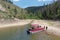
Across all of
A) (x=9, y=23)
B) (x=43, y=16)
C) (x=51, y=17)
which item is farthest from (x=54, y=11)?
(x=9, y=23)

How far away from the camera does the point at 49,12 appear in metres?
168

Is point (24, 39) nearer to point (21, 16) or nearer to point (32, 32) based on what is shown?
point (32, 32)

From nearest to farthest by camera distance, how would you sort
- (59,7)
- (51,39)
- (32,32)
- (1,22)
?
1. (51,39)
2. (32,32)
3. (1,22)
4. (59,7)

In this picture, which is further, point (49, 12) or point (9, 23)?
point (49, 12)

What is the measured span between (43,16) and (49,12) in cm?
1487

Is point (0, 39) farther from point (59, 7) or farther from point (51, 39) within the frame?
point (59, 7)

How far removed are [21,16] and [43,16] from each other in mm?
20857

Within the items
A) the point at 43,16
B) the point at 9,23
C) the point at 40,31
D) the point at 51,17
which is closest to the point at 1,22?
the point at 9,23

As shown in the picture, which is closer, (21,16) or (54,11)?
(54,11)

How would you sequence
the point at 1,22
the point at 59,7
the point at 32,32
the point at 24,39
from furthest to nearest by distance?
the point at 59,7
the point at 1,22
the point at 32,32
the point at 24,39

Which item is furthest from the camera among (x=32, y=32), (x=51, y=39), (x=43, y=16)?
(x=43, y=16)

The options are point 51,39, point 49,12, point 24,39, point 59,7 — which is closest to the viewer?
point 51,39

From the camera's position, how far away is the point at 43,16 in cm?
18212

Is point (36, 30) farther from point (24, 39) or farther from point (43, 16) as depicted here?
point (43, 16)
